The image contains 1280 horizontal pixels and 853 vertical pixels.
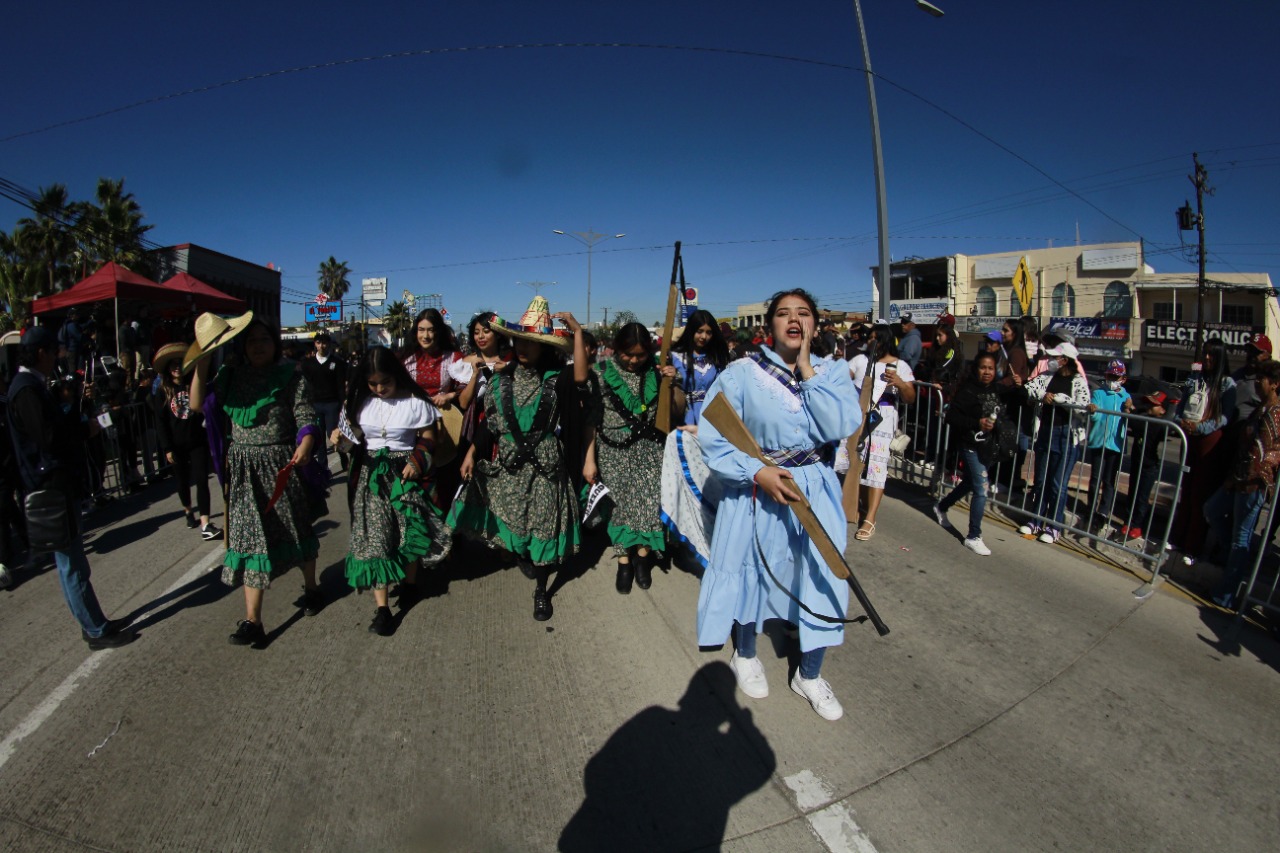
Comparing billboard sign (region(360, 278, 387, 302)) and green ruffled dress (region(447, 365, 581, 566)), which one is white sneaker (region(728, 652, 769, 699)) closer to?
green ruffled dress (region(447, 365, 581, 566))

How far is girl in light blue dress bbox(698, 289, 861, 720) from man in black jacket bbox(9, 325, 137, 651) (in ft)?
10.9

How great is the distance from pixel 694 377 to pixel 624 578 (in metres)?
1.61

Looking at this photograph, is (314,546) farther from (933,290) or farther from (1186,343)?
(933,290)

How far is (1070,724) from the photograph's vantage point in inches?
109

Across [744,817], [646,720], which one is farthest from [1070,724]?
[646,720]

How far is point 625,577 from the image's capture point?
417 cm

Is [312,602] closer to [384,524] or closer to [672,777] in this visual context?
[384,524]

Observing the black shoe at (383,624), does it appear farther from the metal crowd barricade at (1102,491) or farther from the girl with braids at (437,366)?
the metal crowd barricade at (1102,491)

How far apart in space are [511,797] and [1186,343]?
1553 inches

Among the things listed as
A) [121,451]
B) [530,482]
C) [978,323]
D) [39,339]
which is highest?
[978,323]

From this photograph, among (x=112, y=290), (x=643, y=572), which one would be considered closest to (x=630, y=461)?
(x=643, y=572)

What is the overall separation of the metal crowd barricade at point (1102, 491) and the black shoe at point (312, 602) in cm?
518

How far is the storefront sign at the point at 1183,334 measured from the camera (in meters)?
28.2

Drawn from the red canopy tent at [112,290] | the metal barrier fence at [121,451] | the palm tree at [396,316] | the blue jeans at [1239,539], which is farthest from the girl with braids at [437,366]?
the palm tree at [396,316]
